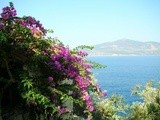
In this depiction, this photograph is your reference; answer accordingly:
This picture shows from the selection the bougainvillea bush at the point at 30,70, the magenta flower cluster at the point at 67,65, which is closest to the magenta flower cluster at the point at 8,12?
the bougainvillea bush at the point at 30,70

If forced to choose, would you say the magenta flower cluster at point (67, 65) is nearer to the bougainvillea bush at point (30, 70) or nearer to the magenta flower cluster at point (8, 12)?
the bougainvillea bush at point (30, 70)

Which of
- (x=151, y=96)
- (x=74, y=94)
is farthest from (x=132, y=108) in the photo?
(x=74, y=94)

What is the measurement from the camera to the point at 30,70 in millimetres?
5188

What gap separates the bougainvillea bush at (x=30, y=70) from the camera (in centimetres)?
504

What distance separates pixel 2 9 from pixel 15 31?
1.76ft

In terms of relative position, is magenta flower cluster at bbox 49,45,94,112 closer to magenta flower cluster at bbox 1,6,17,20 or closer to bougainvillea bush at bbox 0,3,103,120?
bougainvillea bush at bbox 0,3,103,120

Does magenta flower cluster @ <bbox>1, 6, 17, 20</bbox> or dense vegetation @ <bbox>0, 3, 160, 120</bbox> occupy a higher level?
magenta flower cluster @ <bbox>1, 6, 17, 20</bbox>

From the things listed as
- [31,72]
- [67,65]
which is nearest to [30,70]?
[31,72]

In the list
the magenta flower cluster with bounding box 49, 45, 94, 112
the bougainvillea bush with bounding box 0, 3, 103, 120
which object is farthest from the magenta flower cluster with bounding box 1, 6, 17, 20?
the magenta flower cluster with bounding box 49, 45, 94, 112

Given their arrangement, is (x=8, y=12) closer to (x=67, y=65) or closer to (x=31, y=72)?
(x=31, y=72)

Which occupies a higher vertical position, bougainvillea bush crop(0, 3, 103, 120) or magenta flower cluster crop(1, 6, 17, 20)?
magenta flower cluster crop(1, 6, 17, 20)

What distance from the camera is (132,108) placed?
15.6 metres

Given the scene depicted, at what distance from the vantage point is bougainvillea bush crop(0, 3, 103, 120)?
504 cm

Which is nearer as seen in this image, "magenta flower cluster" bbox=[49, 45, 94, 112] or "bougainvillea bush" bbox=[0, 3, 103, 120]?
"bougainvillea bush" bbox=[0, 3, 103, 120]
